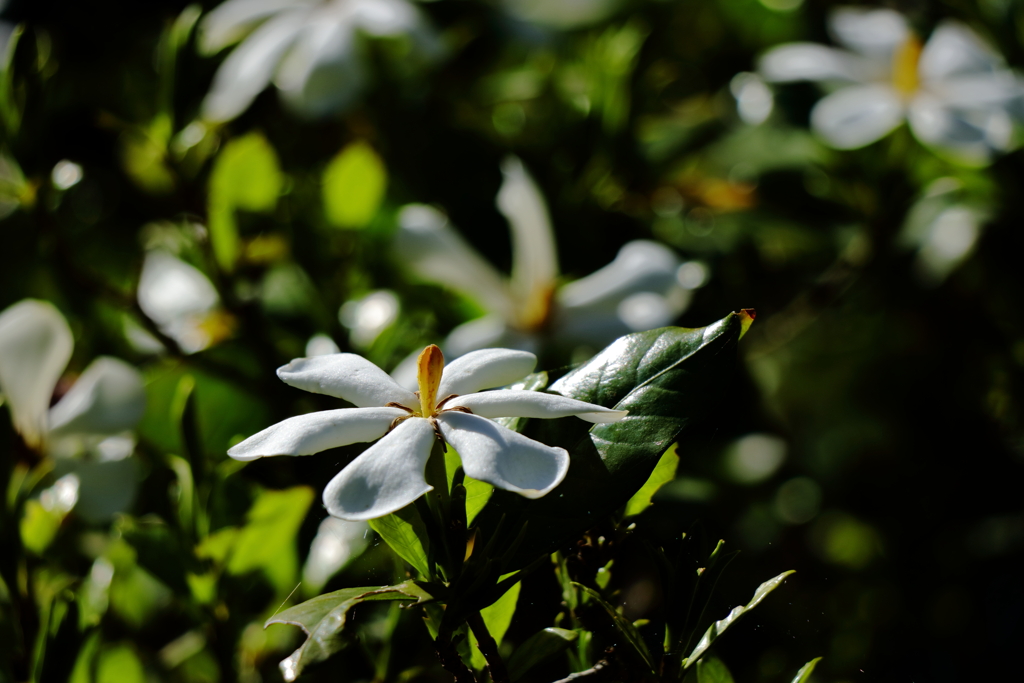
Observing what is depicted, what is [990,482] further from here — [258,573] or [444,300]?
[258,573]

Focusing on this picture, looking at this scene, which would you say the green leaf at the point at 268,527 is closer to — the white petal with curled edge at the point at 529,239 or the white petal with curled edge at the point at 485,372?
the white petal with curled edge at the point at 485,372

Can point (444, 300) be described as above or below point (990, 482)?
above

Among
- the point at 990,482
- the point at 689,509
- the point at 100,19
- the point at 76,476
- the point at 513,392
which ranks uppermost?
the point at 513,392

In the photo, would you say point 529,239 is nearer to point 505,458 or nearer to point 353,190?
point 353,190

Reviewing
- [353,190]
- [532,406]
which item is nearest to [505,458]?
[532,406]

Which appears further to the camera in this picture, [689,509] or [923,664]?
[689,509]

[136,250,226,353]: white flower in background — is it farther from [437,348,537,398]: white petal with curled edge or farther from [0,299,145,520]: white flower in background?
[437,348,537,398]: white petal with curled edge

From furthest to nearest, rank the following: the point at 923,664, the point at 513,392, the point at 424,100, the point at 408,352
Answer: the point at 424,100 < the point at 408,352 < the point at 923,664 < the point at 513,392

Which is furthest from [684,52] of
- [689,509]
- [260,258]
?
[689,509]
